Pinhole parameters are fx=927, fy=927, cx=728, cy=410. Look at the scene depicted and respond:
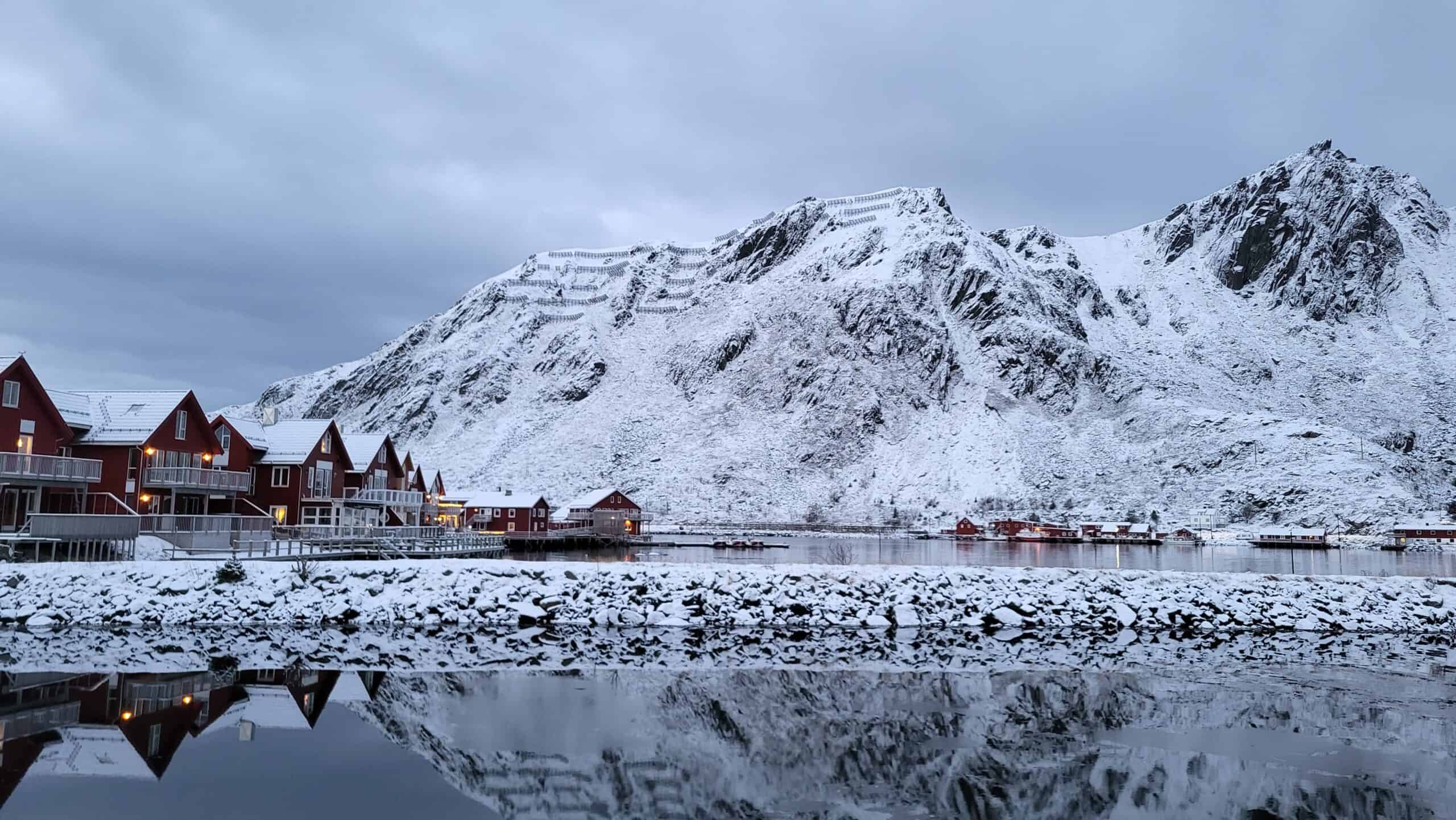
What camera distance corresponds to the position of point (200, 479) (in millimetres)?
53094

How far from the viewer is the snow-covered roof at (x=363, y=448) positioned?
70.2 m

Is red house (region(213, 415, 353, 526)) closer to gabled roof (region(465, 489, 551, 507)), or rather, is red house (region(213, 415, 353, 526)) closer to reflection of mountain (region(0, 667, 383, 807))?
gabled roof (region(465, 489, 551, 507))

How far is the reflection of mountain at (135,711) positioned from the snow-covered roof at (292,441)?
41.0 meters

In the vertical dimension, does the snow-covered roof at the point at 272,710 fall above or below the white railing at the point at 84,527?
below

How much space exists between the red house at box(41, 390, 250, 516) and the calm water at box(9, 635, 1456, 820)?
3121 cm

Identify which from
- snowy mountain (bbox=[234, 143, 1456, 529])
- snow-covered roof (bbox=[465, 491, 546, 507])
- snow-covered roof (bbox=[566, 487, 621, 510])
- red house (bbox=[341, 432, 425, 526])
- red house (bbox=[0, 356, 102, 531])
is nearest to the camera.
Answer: red house (bbox=[0, 356, 102, 531])

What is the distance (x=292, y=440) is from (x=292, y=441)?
55 millimetres

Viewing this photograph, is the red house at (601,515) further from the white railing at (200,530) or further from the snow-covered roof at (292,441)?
the white railing at (200,530)

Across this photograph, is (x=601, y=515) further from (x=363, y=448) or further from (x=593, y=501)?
(x=363, y=448)

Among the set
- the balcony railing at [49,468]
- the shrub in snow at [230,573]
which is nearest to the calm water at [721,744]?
the shrub in snow at [230,573]

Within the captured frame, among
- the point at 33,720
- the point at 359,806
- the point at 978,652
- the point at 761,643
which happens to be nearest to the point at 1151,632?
the point at 978,652

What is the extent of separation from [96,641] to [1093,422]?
162 metres

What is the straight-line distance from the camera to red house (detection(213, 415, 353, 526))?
61219mm

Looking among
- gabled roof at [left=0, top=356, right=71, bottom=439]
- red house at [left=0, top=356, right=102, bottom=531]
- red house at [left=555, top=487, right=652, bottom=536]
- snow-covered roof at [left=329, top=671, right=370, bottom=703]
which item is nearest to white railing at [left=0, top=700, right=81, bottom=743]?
snow-covered roof at [left=329, top=671, right=370, bottom=703]
